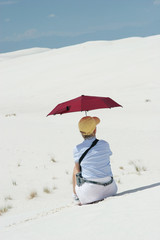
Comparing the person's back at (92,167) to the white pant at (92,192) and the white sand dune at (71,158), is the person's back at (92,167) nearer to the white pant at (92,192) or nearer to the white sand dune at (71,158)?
the white pant at (92,192)

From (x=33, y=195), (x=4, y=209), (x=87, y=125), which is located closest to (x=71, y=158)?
(x=33, y=195)

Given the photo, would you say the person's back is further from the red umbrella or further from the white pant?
the red umbrella

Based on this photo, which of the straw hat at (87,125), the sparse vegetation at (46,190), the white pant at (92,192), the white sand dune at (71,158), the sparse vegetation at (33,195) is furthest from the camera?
the sparse vegetation at (46,190)

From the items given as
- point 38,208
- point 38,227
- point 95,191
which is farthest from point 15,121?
point 38,227

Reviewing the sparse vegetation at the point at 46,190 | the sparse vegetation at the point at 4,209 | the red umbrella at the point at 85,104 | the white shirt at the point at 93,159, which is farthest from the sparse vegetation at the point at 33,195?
the white shirt at the point at 93,159

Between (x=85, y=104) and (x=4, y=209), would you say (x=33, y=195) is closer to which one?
(x=4, y=209)

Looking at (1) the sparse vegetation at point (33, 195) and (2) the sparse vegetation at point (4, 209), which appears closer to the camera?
(2) the sparse vegetation at point (4, 209)

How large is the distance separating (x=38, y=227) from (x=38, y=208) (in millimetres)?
2582

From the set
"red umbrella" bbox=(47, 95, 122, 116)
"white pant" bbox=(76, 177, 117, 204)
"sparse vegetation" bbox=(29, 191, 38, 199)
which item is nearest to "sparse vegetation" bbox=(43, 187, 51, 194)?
"sparse vegetation" bbox=(29, 191, 38, 199)

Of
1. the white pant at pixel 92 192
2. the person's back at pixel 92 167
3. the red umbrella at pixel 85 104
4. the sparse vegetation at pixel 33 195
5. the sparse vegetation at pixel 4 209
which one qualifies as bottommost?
the sparse vegetation at pixel 4 209

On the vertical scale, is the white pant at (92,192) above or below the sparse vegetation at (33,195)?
above

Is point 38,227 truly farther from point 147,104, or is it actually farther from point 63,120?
point 147,104

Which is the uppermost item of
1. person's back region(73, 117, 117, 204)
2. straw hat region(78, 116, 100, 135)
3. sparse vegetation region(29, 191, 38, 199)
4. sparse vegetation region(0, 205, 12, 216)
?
straw hat region(78, 116, 100, 135)

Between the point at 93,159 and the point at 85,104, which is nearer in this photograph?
the point at 93,159
